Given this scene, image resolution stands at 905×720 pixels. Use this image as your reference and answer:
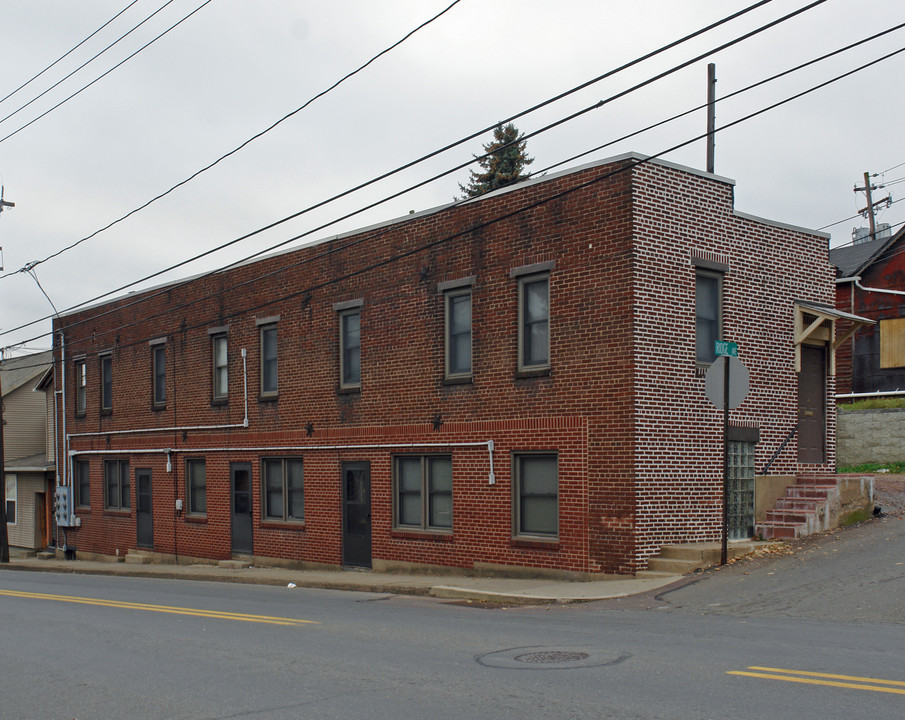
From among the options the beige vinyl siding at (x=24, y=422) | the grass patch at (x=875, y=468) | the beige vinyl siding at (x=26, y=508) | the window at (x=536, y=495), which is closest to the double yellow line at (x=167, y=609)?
the window at (x=536, y=495)

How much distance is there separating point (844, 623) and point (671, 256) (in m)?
7.01

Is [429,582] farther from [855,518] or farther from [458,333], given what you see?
[855,518]

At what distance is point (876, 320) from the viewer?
34156 millimetres

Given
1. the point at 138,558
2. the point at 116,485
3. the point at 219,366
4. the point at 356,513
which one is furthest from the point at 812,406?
the point at 116,485

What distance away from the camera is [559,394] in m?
17.1

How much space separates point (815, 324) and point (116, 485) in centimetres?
2090

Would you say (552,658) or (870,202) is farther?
(870,202)

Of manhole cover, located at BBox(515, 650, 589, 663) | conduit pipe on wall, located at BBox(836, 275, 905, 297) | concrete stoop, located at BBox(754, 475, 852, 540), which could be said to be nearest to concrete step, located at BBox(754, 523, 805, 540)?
concrete stoop, located at BBox(754, 475, 852, 540)

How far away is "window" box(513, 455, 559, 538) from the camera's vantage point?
1739 cm

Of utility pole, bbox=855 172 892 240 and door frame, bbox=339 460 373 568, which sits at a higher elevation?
utility pole, bbox=855 172 892 240

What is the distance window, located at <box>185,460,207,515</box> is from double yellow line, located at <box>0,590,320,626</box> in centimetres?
789

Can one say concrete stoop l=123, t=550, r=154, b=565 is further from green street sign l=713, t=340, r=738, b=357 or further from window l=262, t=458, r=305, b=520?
green street sign l=713, t=340, r=738, b=357

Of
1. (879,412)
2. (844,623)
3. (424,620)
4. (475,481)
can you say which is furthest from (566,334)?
(879,412)

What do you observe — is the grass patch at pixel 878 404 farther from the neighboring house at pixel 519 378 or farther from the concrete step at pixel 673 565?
the concrete step at pixel 673 565
